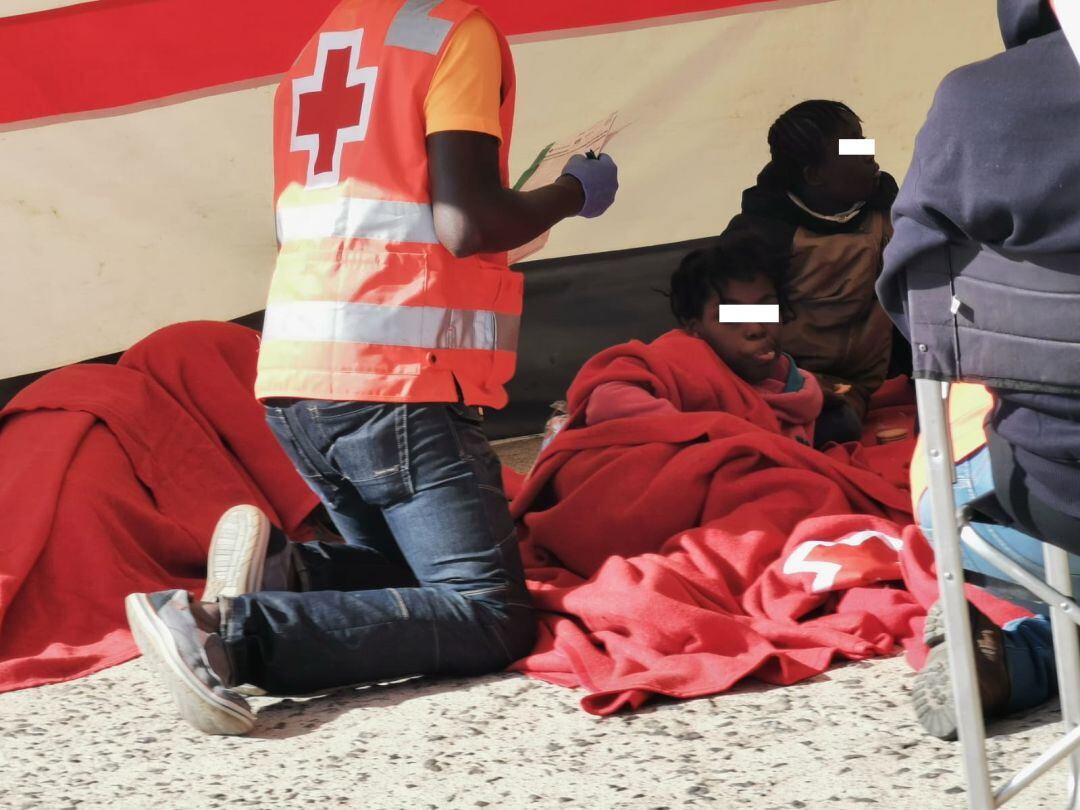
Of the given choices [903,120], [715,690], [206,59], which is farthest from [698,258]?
[715,690]

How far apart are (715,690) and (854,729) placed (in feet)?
0.84

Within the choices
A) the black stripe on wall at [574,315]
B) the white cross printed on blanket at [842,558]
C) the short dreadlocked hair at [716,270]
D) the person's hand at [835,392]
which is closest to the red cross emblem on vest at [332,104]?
the white cross printed on blanket at [842,558]

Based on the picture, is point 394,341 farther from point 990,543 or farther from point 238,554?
point 990,543

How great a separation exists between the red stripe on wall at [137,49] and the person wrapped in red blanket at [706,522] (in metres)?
1.21

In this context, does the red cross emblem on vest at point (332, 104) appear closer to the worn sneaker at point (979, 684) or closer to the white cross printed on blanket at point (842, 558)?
the white cross printed on blanket at point (842, 558)

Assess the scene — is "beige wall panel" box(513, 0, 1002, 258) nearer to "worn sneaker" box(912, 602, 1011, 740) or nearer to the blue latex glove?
the blue latex glove

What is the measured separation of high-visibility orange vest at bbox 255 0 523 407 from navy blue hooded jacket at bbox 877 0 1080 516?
1.07 meters

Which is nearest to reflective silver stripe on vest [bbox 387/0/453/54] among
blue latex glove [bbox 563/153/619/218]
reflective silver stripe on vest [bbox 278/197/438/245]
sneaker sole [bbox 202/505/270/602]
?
reflective silver stripe on vest [bbox 278/197/438/245]

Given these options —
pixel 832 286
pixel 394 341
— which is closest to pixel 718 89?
pixel 832 286

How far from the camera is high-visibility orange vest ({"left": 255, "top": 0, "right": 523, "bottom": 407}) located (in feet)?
7.77

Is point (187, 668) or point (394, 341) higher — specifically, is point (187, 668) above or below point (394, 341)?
below

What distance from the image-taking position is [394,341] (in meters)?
2.39

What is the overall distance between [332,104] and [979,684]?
140 cm

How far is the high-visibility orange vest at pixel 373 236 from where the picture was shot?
2369 millimetres
